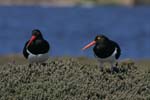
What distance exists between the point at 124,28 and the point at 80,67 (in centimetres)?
6347

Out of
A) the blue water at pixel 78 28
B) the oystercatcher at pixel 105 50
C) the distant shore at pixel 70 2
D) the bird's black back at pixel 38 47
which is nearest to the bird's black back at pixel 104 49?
the oystercatcher at pixel 105 50

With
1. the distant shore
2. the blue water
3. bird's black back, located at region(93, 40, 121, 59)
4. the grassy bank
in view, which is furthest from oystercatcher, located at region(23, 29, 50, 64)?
the distant shore

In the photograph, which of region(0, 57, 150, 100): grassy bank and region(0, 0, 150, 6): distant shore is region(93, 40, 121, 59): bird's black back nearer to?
region(0, 57, 150, 100): grassy bank

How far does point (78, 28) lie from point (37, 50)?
206 feet

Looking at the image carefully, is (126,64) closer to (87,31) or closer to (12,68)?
(12,68)

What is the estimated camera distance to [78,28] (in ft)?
253

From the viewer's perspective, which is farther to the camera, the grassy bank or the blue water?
the blue water

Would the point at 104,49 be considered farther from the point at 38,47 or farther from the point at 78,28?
the point at 78,28

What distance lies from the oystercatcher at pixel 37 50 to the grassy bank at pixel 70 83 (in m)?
0.24

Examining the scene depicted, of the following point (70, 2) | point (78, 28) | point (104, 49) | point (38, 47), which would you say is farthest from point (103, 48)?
point (70, 2)

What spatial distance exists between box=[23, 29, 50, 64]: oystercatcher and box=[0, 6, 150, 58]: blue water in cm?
3339

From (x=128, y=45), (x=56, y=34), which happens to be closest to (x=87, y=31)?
(x=56, y=34)

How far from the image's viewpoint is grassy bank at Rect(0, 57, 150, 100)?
12.6 m

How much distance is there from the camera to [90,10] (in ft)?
352
